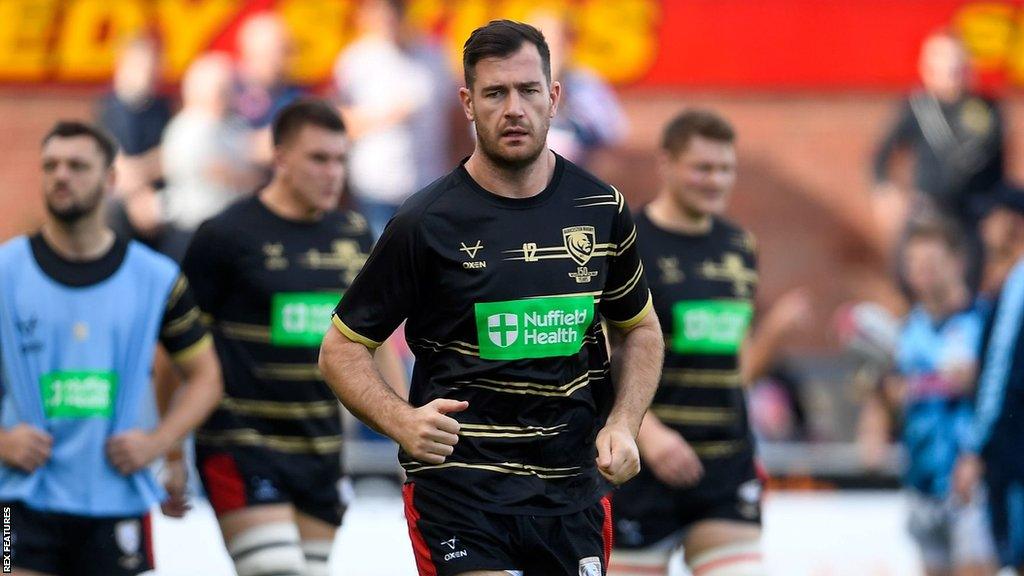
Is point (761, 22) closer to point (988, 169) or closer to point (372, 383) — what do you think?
point (988, 169)

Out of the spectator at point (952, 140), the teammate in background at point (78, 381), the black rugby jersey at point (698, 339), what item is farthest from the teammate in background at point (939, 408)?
the spectator at point (952, 140)

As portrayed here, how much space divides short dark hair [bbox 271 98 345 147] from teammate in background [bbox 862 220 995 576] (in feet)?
13.2

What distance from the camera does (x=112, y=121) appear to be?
14234mm

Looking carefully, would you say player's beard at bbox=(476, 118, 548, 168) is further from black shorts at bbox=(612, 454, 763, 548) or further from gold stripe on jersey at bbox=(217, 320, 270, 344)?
black shorts at bbox=(612, 454, 763, 548)

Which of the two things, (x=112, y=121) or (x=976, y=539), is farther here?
(x=112, y=121)

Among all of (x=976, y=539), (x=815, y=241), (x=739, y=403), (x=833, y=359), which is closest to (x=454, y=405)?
(x=739, y=403)

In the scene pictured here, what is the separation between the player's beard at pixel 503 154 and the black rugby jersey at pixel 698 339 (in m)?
2.42

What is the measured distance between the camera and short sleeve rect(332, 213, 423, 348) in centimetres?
504

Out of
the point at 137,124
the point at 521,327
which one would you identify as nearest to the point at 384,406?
the point at 521,327

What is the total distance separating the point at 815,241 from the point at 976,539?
830 centimetres

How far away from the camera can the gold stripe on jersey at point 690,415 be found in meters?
7.46

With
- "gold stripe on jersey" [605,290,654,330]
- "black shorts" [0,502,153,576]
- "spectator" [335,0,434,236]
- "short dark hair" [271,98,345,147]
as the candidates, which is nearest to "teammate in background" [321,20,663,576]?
"gold stripe on jersey" [605,290,654,330]

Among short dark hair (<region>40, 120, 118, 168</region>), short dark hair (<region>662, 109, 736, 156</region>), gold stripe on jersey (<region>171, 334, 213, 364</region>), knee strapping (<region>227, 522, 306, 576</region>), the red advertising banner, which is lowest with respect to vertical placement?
knee strapping (<region>227, 522, 306, 576</region>)

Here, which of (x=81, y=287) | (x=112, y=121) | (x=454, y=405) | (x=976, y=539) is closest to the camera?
(x=454, y=405)
